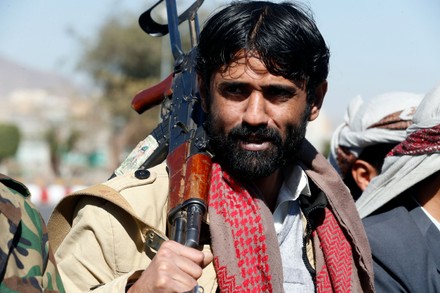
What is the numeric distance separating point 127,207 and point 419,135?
4.31 feet

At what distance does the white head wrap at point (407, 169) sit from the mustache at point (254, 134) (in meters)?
0.73

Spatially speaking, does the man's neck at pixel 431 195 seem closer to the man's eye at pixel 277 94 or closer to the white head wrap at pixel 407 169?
the white head wrap at pixel 407 169

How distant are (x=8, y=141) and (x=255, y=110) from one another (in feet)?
138

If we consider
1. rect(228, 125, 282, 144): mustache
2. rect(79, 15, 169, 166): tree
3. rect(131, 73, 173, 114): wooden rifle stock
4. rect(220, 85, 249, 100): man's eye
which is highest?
rect(79, 15, 169, 166): tree

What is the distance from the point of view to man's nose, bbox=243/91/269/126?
255 cm

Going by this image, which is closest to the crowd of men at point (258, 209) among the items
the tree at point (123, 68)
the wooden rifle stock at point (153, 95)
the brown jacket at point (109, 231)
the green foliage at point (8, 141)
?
the brown jacket at point (109, 231)

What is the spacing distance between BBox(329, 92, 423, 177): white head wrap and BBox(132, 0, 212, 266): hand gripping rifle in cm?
112

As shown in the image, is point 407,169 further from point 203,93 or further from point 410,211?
point 203,93

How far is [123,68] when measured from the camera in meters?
45.2

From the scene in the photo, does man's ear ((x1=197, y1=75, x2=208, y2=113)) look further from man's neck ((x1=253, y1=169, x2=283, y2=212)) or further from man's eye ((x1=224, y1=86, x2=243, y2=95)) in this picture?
man's neck ((x1=253, y1=169, x2=283, y2=212))

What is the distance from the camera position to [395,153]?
326 cm

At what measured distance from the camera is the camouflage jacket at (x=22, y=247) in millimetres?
1813

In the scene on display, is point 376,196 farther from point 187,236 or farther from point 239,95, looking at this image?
point 187,236

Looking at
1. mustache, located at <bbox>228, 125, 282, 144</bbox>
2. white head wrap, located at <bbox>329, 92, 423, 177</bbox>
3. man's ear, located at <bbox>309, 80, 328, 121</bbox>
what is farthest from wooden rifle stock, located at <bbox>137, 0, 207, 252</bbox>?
white head wrap, located at <bbox>329, 92, 423, 177</bbox>
